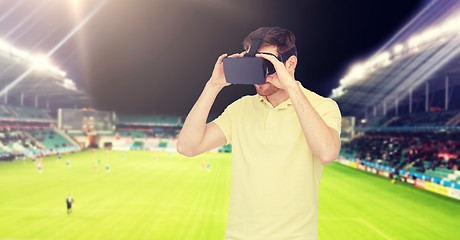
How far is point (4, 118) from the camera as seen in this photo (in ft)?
149

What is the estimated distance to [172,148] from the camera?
60.8 meters

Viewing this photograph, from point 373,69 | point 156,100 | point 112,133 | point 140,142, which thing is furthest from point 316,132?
point 156,100

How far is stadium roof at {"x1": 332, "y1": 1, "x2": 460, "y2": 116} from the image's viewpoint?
→ 23.4 m

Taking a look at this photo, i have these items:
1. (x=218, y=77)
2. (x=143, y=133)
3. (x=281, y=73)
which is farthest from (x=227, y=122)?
(x=143, y=133)

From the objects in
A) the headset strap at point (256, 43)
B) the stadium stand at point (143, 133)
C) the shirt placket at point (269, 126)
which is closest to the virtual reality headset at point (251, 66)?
the headset strap at point (256, 43)

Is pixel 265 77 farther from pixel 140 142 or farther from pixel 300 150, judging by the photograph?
pixel 140 142

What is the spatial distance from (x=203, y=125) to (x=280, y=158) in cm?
52

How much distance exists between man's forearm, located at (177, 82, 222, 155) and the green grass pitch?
11.1 m

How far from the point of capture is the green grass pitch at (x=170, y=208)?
1279cm

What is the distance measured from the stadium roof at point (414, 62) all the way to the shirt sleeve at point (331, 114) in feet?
83.4

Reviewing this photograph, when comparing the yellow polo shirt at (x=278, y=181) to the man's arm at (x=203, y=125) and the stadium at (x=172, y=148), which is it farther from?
the stadium at (x=172, y=148)

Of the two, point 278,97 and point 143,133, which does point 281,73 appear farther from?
point 143,133

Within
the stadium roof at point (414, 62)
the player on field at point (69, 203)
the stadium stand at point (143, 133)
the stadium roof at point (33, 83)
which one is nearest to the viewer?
the player on field at point (69, 203)

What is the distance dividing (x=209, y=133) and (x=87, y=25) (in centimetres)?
4963
